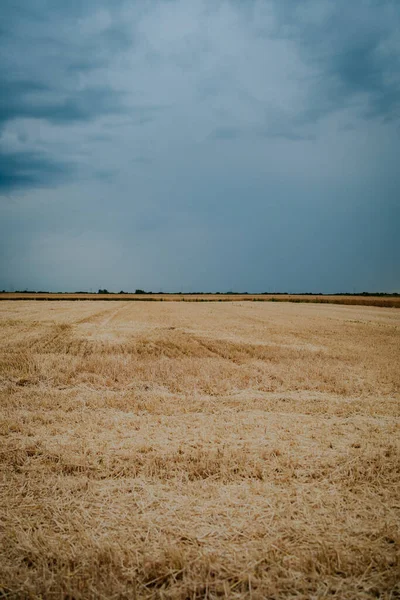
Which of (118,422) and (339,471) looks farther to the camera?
(118,422)

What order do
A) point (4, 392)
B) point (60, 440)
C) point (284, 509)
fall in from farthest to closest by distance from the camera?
point (4, 392), point (60, 440), point (284, 509)

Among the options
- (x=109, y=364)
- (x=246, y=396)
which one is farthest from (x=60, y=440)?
(x=109, y=364)

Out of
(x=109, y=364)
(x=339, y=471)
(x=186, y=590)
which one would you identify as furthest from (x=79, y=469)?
(x=109, y=364)

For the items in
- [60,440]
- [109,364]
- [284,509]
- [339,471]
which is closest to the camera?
[284,509]

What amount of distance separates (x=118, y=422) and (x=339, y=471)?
3329 millimetres

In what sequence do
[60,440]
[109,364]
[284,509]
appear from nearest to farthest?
1. [284,509]
2. [60,440]
3. [109,364]

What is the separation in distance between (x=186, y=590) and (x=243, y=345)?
1006 centimetres

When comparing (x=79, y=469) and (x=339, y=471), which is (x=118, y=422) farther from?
(x=339, y=471)

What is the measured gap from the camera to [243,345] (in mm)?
12266

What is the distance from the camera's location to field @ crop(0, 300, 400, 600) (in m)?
2.46

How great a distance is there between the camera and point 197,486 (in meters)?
3.62

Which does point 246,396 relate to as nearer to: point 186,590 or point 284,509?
point 284,509

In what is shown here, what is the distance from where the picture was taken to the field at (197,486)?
2.46 meters

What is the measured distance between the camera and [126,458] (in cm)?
420
